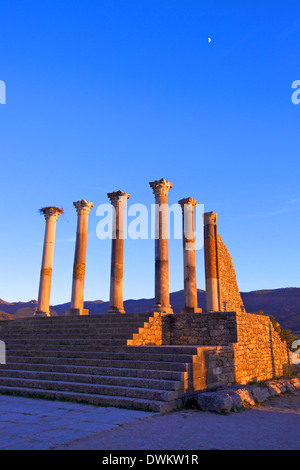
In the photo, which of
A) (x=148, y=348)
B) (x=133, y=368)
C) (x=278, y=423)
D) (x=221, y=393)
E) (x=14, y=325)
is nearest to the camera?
(x=278, y=423)

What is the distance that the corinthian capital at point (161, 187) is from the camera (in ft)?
61.1

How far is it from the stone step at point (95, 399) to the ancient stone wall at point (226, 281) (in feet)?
43.9

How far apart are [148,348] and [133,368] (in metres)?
0.99

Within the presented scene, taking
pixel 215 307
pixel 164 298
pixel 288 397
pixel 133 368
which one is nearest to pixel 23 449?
pixel 133 368

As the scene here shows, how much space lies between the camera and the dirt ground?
528 centimetres

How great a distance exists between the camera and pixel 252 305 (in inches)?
3858

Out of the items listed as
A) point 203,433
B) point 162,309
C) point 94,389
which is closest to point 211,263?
point 162,309

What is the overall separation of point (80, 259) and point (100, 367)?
10.8m

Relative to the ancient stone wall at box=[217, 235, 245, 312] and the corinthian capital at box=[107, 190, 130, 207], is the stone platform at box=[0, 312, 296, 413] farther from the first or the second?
the corinthian capital at box=[107, 190, 130, 207]

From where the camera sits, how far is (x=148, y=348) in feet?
36.9

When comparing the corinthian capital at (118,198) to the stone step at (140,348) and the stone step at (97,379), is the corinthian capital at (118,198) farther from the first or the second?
the stone step at (97,379)

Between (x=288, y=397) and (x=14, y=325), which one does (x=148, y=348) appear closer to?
(x=288, y=397)

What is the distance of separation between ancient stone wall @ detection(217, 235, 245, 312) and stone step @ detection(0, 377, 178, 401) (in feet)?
42.3

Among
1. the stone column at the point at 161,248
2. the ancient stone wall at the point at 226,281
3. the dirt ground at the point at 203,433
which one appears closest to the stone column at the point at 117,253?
the stone column at the point at 161,248
